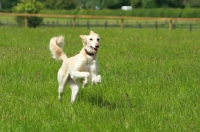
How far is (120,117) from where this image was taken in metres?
6.23

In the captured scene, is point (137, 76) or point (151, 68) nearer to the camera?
point (137, 76)

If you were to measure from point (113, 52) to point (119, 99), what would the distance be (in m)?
6.56

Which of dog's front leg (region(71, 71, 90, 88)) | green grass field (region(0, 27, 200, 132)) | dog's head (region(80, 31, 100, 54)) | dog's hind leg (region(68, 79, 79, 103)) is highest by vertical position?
dog's head (region(80, 31, 100, 54))

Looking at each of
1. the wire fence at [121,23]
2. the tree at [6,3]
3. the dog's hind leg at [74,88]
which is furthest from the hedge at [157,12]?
the dog's hind leg at [74,88]

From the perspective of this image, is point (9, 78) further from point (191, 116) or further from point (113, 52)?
point (113, 52)

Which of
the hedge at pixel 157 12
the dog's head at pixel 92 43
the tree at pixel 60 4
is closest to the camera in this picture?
the dog's head at pixel 92 43

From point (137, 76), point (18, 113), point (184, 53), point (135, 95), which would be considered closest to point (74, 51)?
point (184, 53)

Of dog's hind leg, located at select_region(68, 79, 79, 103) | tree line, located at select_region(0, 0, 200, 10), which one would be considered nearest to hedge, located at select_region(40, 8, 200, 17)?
tree line, located at select_region(0, 0, 200, 10)

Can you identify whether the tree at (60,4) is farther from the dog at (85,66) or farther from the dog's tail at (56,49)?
the dog at (85,66)

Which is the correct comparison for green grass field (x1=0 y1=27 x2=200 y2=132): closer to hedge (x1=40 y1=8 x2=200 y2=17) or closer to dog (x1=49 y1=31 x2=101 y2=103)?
dog (x1=49 y1=31 x2=101 y2=103)

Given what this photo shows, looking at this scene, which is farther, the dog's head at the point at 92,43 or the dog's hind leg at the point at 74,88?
the dog's hind leg at the point at 74,88

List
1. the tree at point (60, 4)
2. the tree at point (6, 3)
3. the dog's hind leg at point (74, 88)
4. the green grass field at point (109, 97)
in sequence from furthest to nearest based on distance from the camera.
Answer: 1. the tree at point (6, 3)
2. the tree at point (60, 4)
3. the dog's hind leg at point (74, 88)
4. the green grass field at point (109, 97)

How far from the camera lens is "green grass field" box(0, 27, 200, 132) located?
582 cm

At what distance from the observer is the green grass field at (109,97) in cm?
582
